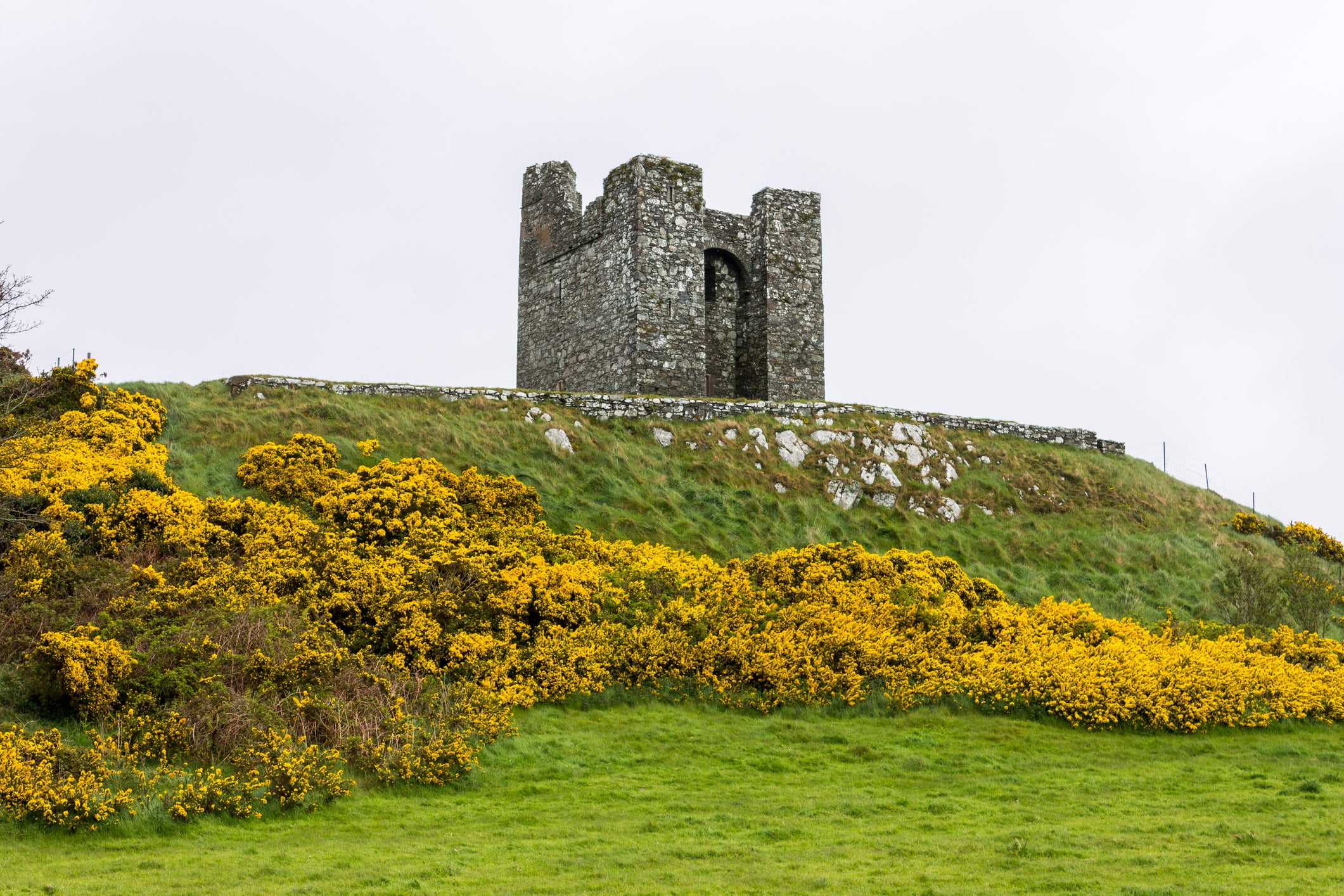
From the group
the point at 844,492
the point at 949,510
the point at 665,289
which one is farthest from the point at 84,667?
the point at 665,289

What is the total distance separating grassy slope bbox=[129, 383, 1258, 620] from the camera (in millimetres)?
23297

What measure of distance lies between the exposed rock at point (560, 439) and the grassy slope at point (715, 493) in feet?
0.72

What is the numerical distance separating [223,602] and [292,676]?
226cm

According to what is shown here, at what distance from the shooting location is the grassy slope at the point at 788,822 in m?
9.80

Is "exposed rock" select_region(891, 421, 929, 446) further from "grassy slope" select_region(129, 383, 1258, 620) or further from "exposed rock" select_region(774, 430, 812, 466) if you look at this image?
"exposed rock" select_region(774, 430, 812, 466)

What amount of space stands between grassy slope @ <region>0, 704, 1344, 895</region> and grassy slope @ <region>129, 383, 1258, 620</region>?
27.2ft

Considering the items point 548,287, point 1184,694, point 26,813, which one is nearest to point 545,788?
point 26,813

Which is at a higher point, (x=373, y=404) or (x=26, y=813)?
(x=373, y=404)

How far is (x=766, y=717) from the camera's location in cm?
1608

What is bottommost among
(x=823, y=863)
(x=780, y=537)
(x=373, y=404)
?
(x=823, y=863)

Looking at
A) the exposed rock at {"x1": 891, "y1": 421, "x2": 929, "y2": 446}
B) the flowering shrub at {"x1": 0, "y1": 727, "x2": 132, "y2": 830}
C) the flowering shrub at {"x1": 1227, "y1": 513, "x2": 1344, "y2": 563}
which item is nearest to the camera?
the flowering shrub at {"x1": 0, "y1": 727, "x2": 132, "y2": 830}

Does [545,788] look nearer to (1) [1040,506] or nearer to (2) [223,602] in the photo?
(2) [223,602]

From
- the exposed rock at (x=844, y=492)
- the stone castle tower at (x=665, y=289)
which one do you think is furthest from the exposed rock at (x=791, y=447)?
the stone castle tower at (x=665, y=289)

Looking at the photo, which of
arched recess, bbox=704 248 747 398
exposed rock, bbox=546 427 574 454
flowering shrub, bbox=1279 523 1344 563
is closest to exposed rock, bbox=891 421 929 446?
arched recess, bbox=704 248 747 398
